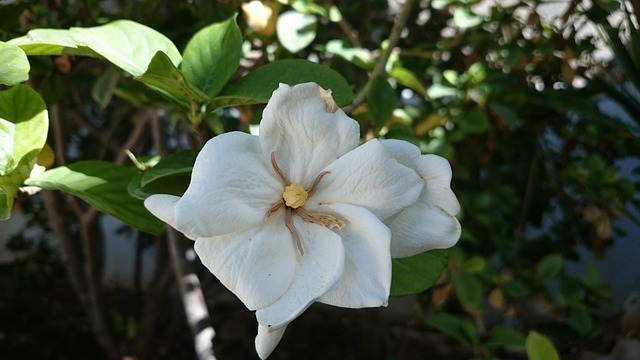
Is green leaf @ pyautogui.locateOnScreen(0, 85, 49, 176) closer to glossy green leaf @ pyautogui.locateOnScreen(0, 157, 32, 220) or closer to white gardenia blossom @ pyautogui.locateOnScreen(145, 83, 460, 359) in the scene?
glossy green leaf @ pyautogui.locateOnScreen(0, 157, 32, 220)

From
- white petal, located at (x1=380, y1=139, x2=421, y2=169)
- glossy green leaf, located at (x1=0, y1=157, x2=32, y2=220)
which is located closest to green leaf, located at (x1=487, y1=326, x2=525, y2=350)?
white petal, located at (x1=380, y1=139, x2=421, y2=169)

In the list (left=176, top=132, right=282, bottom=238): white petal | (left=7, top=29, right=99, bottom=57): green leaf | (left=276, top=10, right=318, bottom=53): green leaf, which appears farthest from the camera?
(left=276, top=10, right=318, bottom=53): green leaf

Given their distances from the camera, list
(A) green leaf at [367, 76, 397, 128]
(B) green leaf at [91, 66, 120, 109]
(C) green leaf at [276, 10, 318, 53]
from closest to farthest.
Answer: (A) green leaf at [367, 76, 397, 128] → (B) green leaf at [91, 66, 120, 109] → (C) green leaf at [276, 10, 318, 53]

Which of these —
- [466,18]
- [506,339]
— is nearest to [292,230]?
[506,339]

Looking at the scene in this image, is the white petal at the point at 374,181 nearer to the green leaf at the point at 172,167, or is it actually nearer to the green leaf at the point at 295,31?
the green leaf at the point at 172,167

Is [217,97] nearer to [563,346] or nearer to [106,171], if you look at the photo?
[106,171]

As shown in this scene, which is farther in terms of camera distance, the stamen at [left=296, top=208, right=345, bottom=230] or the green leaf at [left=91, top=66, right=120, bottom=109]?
the green leaf at [left=91, top=66, right=120, bottom=109]

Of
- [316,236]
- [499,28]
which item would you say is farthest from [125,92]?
[499,28]
